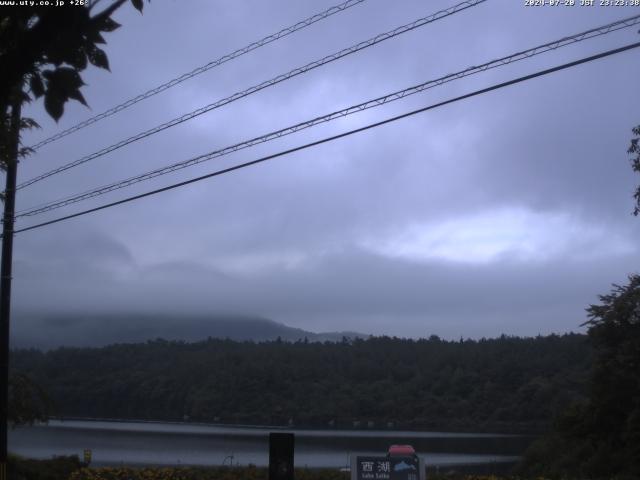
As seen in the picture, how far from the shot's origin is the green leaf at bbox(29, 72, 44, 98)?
456cm

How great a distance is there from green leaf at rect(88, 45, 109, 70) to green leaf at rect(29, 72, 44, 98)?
37 centimetres

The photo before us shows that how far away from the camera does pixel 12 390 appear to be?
2214cm

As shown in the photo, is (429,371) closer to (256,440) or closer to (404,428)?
(404,428)

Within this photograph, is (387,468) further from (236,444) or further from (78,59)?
(236,444)

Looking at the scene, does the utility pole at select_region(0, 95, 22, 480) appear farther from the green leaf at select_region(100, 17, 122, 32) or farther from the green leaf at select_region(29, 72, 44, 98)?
the green leaf at select_region(29, 72, 44, 98)

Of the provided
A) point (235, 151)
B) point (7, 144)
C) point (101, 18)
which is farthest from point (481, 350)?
point (101, 18)

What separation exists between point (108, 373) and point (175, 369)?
15.1ft

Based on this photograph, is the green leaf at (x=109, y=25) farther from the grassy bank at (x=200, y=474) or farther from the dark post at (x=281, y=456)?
the grassy bank at (x=200, y=474)

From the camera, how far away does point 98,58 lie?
15.9ft

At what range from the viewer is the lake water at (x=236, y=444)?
32.6 meters

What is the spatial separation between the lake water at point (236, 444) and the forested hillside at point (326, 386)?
164cm

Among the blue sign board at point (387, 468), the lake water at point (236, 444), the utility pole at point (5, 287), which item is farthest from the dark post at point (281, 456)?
the lake water at point (236, 444)

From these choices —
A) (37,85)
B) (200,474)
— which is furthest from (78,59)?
(200,474)

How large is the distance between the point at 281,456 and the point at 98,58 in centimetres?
695
